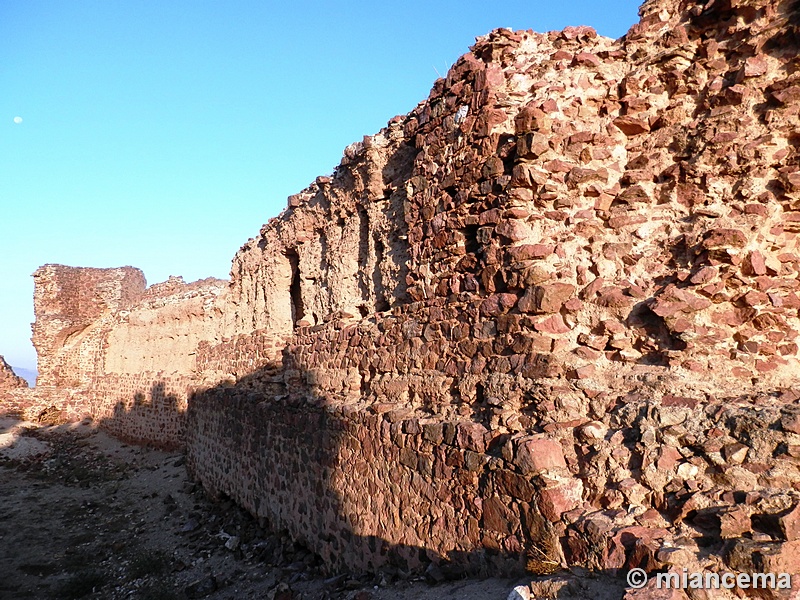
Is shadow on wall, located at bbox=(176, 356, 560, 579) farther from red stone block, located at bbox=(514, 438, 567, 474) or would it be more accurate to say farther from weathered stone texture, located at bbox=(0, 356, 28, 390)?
weathered stone texture, located at bbox=(0, 356, 28, 390)

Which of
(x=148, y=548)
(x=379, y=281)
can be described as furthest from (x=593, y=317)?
(x=148, y=548)

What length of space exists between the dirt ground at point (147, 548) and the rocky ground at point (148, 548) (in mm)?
13

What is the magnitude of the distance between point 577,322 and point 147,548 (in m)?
5.73

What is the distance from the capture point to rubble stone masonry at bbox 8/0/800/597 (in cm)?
288

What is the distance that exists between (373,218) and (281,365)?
8.23 feet

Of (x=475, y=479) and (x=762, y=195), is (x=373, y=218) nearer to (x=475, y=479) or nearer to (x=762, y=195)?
(x=475, y=479)

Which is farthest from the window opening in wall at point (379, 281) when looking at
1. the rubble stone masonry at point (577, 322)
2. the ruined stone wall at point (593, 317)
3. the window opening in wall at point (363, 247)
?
the ruined stone wall at point (593, 317)

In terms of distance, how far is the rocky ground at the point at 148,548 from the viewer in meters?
4.91

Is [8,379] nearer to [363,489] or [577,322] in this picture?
[363,489]

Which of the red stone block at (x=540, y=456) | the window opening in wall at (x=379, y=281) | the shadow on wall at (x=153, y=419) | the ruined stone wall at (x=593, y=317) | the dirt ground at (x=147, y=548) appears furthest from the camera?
the shadow on wall at (x=153, y=419)

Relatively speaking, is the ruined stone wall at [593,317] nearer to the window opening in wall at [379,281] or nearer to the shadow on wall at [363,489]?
the shadow on wall at [363,489]

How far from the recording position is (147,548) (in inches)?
267

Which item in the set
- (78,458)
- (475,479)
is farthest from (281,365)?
(78,458)

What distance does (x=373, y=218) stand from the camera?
612 centimetres
